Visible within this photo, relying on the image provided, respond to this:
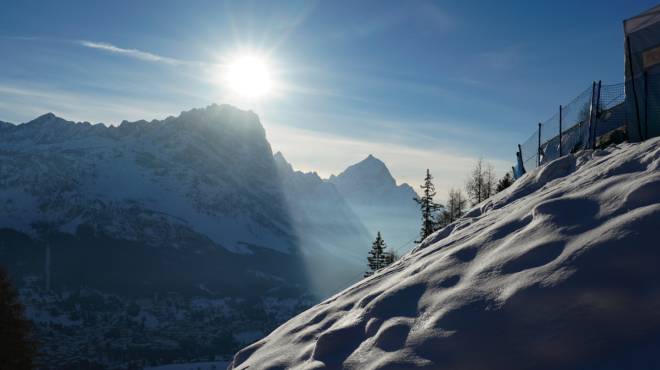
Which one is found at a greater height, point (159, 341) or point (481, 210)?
point (481, 210)

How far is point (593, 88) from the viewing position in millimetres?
12422

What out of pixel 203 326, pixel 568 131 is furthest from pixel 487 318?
pixel 203 326

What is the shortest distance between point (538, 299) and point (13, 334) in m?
23.7

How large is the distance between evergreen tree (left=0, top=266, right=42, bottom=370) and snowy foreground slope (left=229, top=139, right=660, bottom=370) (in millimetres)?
17579

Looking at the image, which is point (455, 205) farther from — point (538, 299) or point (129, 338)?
point (129, 338)

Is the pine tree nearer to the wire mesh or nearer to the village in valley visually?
the wire mesh

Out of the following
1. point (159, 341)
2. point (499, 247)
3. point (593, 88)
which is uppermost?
point (593, 88)

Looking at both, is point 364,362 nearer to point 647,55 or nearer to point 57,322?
point 647,55

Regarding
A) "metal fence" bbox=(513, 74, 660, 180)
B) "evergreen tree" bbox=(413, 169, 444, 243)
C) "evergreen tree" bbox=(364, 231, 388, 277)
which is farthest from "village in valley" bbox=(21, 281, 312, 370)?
"metal fence" bbox=(513, 74, 660, 180)

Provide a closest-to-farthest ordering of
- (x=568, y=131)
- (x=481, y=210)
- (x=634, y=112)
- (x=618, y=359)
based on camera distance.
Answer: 1. (x=618, y=359)
2. (x=634, y=112)
3. (x=481, y=210)
4. (x=568, y=131)

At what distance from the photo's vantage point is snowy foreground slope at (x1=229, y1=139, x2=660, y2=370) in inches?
170

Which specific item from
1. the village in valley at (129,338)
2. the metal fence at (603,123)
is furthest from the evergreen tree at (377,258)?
the village in valley at (129,338)

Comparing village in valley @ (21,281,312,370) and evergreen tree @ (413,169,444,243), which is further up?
evergreen tree @ (413,169,444,243)

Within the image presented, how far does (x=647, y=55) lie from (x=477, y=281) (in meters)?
9.93
